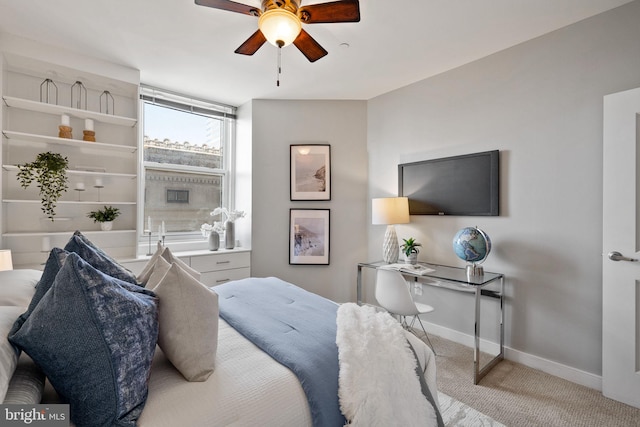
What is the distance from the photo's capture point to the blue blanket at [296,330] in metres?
1.09

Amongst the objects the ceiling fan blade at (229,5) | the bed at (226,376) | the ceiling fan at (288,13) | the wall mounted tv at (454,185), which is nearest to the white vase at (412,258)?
the wall mounted tv at (454,185)

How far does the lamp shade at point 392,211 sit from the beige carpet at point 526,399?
131 cm

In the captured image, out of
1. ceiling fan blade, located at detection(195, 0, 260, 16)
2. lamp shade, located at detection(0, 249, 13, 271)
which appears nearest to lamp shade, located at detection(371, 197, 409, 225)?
ceiling fan blade, located at detection(195, 0, 260, 16)

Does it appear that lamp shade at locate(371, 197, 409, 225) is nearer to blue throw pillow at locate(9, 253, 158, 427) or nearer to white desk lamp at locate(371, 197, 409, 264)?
white desk lamp at locate(371, 197, 409, 264)

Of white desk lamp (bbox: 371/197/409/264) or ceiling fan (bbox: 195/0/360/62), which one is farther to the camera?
white desk lamp (bbox: 371/197/409/264)

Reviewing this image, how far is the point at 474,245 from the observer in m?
2.43

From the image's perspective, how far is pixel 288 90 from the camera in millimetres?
3439

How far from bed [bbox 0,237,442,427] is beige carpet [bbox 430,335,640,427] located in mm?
790

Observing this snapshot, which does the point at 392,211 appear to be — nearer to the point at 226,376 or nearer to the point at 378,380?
the point at 378,380

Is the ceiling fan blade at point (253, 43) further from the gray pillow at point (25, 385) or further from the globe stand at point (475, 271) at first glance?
the globe stand at point (475, 271)

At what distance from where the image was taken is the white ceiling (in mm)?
2051

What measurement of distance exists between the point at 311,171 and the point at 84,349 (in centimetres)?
307

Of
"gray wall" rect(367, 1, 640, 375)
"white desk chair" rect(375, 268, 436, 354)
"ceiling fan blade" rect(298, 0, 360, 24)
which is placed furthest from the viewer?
"white desk chair" rect(375, 268, 436, 354)

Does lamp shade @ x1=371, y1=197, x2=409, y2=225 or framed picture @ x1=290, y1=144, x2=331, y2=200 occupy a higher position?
framed picture @ x1=290, y1=144, x2=331, y2=200
